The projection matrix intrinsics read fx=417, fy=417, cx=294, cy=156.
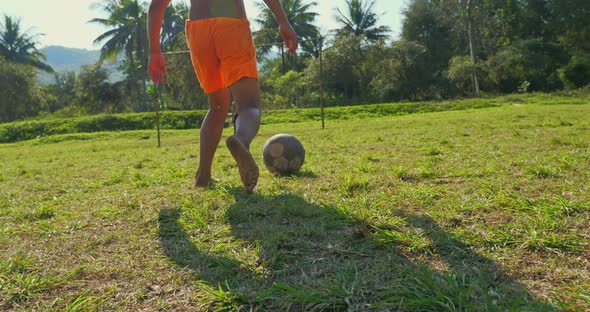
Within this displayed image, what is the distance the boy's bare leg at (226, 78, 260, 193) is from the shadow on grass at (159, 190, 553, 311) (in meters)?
0.34

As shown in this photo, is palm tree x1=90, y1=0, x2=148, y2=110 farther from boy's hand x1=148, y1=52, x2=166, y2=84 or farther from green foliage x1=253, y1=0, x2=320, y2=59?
boy's hand x1=148, y1=52, x2=166, y2=84

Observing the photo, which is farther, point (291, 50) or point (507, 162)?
point (507, 162)

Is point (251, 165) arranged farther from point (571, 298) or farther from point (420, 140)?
point (420, 140)

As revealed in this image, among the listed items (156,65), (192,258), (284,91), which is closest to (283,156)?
(156,65)

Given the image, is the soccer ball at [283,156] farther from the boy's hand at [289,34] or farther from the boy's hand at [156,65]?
the boy's hand at [156,65]

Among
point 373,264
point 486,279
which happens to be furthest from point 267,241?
point 486,279

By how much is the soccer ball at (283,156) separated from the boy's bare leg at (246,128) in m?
1.01

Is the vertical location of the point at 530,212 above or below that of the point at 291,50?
below

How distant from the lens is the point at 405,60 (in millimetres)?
30297

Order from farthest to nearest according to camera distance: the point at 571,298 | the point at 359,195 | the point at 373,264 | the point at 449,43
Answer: the point at 449,43 < the point at 359,195 < the point at 373,264 < the point at 571,298

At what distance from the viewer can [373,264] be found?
5.76 feet

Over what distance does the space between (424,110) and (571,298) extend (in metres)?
19.6

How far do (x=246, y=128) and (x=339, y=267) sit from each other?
1.43m

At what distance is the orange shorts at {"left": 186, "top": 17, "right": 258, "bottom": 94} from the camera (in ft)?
9.91
